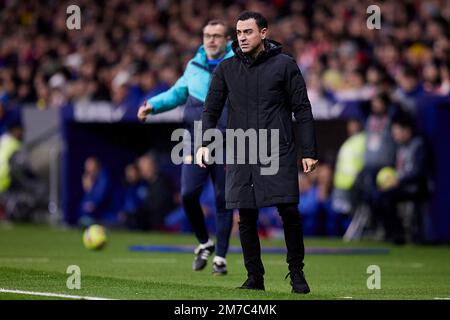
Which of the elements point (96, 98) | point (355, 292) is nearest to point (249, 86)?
point (355, 292)

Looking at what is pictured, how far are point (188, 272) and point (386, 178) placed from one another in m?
6.12

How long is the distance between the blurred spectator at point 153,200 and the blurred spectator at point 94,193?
3.37 feet

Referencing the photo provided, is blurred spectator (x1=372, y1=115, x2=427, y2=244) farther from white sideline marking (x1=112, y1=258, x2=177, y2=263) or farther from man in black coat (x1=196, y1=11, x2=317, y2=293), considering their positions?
man in black coat (x1=196, y1=11, x2=317, y2=293)

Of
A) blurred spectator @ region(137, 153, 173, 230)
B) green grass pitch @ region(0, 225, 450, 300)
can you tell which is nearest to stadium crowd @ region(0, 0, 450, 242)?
blurred spectator @ region(137, 153, 173, 230)

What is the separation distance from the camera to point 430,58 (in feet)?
59.9

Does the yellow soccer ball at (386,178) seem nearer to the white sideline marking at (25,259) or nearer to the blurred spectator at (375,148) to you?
the blurred spectator at (375,148)

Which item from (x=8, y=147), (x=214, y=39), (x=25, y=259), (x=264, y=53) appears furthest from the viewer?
(x=8, y=147)

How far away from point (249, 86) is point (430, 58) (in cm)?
951

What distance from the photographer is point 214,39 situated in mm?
12008

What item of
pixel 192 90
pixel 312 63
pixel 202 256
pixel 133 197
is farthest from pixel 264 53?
pixel 133 197

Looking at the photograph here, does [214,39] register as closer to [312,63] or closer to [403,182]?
[403,182]

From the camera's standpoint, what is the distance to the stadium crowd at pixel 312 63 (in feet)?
58.0

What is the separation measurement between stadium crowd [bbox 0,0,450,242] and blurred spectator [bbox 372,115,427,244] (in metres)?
0.02
